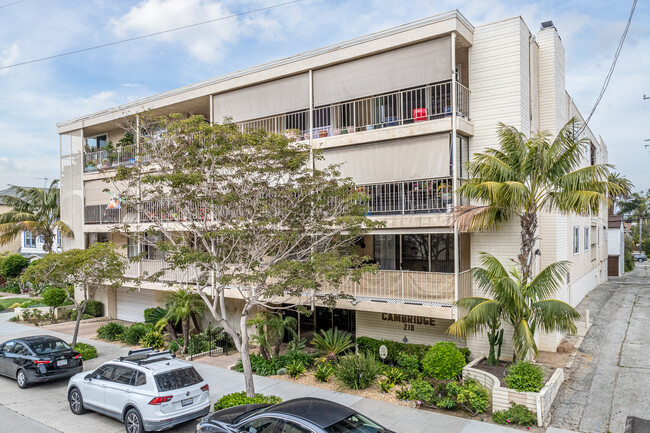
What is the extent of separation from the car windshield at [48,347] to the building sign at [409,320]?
10.2 m

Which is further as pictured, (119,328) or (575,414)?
(119,328)

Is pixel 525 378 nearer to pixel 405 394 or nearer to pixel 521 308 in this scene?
pixel 521 308

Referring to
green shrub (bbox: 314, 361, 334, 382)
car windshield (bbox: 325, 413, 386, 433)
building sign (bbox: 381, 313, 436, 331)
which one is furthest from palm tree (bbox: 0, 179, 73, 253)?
car windshield (bbox: 325, 413, 386, 433)

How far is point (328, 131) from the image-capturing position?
15.4 metres

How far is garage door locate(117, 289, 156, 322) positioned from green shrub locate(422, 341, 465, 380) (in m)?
15.0

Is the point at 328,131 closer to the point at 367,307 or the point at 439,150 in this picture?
the point at 439,150

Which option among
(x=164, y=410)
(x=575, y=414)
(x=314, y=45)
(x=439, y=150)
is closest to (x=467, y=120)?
(x=439, y=150)

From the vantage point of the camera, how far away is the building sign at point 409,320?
14461 mm

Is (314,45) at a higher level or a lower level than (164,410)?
higher

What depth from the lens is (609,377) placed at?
1213 centimetres

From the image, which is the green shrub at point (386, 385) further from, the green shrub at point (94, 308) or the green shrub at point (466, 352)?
the green shrub at point (94, 308)

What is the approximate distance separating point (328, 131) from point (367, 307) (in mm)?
6053

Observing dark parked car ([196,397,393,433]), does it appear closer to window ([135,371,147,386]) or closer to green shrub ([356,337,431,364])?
window ([135,371,147,386])

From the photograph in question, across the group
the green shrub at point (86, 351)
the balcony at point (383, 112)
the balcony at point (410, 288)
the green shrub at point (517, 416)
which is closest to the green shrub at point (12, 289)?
the green shrub at point (86, 351)
